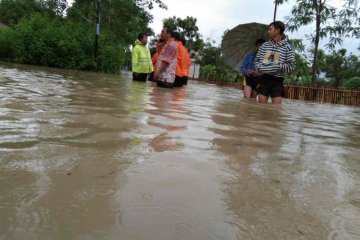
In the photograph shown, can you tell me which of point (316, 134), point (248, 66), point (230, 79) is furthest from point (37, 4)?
point (316, 134)

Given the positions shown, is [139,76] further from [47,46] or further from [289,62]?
[47,46]

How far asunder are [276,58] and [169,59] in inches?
107

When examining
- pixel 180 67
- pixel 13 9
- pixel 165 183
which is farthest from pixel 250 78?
pixel 13 9

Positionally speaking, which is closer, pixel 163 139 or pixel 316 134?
pixel 163 139

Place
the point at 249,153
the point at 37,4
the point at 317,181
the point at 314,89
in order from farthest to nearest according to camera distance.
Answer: the point at 37,4 < the point at 314,89 < the point at 249,153 < the point at 317,181

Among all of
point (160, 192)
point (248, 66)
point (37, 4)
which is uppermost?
point (37, 4)

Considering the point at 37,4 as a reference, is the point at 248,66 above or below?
below

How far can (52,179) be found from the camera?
1574 millimetres

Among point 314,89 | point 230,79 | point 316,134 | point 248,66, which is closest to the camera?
point 316,134

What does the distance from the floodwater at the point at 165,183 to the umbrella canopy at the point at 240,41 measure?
492 cm

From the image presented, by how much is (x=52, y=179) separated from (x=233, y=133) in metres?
1.72

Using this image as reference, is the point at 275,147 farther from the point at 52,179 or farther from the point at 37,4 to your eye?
the point at 37,4

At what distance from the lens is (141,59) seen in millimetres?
10219

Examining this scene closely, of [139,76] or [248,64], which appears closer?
[248,64]
